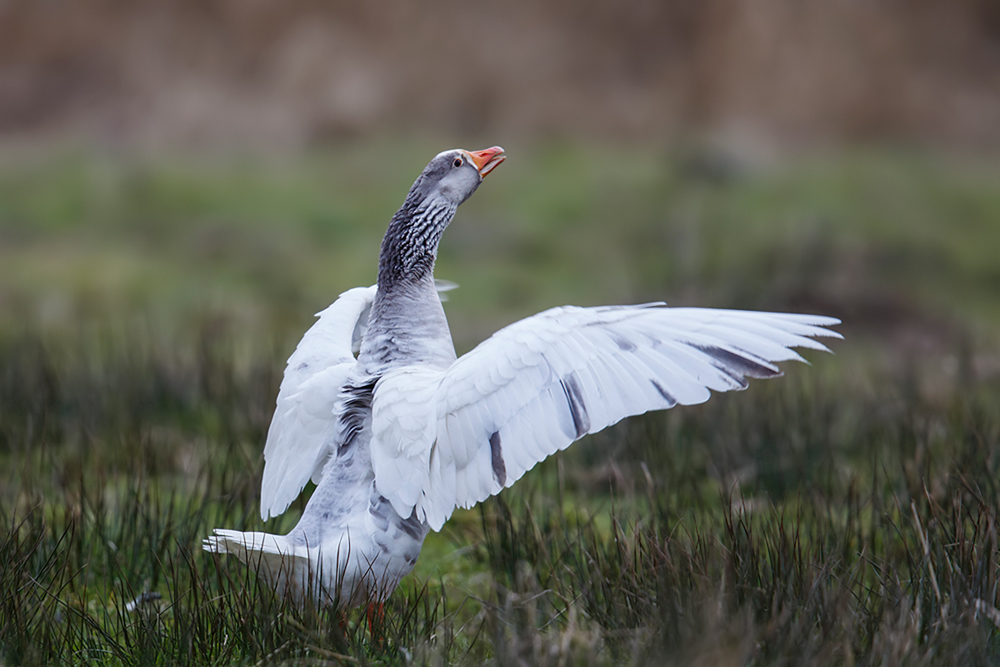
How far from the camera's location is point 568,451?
210 inches

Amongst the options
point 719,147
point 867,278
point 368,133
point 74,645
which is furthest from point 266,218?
point 74,645

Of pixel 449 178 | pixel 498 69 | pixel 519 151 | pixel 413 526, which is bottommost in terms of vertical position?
pixel 413 526

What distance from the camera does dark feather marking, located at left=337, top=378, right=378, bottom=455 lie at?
2941 mm

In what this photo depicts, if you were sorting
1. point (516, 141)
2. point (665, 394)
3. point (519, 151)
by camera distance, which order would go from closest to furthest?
1. point (665, 394)
2. point (519, 151)
3. point (516, 141)

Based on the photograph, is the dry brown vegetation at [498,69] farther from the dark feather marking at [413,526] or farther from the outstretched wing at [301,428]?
the dark feather marking at [413,526]

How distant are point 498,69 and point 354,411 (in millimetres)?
17658

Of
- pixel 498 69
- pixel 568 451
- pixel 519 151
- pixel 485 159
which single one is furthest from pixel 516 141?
pixel 485 159

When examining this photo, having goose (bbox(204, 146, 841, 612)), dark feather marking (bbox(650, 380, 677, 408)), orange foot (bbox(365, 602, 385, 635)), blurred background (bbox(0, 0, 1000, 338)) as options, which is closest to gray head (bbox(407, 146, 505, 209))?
goose (bbox(204, 146, 841, 612))

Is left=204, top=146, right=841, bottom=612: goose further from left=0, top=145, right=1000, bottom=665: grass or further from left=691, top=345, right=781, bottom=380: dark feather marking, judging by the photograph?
left=0, top=145, right=1000, bottom=665: grass

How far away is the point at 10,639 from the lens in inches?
102

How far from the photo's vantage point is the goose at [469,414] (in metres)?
2.56

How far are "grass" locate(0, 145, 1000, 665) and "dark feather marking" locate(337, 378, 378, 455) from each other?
0.49m

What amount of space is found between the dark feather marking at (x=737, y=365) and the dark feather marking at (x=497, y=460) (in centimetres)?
60

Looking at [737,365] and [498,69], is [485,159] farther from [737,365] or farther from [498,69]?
[498,69]
